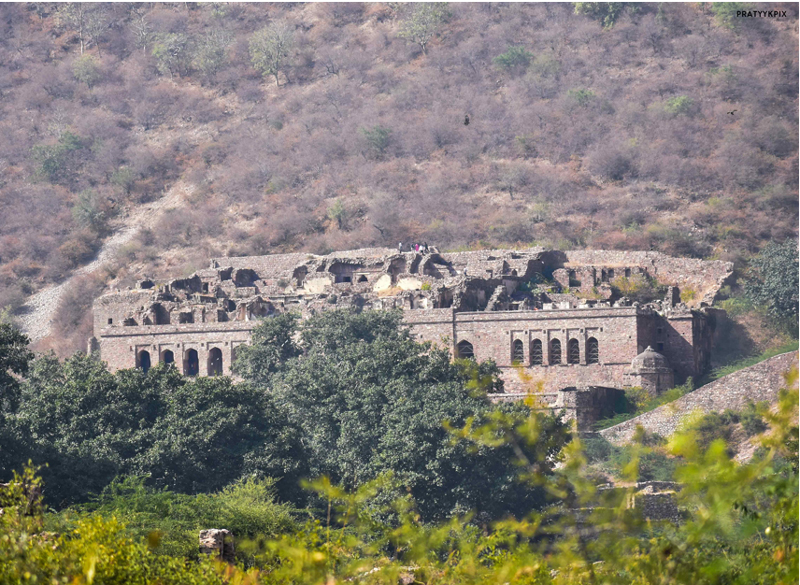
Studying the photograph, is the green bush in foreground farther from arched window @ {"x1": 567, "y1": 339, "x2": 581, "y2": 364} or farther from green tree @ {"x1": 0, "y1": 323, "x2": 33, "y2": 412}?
arched window @ {"x1": 567, "y1": 339, "x2": 581, "y2": 364}

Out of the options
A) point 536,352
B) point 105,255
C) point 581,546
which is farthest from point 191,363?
point 581,546

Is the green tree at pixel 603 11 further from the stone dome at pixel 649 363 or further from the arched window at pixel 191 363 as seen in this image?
the stone dome at pixel 649 363

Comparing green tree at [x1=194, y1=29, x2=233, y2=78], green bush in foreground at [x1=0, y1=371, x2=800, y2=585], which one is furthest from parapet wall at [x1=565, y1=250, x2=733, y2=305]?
green tree at [x1=194, y1=29, x2=233, y2=78]

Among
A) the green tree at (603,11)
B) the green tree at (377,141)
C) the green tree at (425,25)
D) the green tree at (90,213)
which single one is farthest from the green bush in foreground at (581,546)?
the green tree at (425,25)

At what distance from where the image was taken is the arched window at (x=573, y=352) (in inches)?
2286

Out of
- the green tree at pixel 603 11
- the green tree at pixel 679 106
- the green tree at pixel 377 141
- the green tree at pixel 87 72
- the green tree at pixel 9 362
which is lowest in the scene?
the green tree at pixel 9 362

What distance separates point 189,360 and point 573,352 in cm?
1474

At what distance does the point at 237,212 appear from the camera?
94812mm

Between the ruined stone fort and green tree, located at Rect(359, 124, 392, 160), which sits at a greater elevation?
green tree, located at Rect(359, 124, 392, 160)

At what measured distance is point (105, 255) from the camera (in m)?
90.5

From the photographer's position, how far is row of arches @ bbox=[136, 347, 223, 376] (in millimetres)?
62344

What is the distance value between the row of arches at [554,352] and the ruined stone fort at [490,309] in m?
0.05

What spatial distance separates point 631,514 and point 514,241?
62.3m

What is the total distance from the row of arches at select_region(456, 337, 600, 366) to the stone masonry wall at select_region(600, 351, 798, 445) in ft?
23.0
